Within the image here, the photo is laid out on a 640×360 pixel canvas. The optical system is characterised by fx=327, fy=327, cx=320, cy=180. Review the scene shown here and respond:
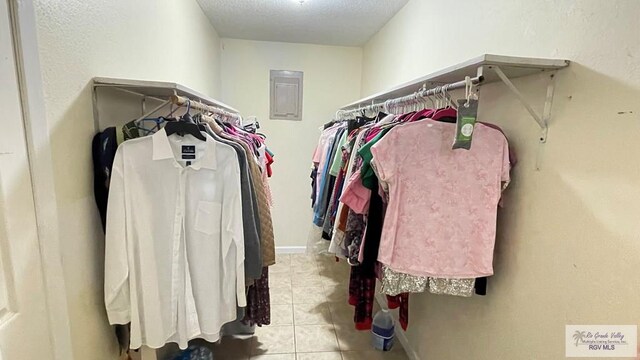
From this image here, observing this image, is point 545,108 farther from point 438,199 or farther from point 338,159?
point 338,159

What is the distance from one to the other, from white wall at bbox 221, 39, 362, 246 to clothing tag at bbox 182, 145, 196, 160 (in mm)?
2321

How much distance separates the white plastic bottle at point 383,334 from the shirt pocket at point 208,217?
1.42m

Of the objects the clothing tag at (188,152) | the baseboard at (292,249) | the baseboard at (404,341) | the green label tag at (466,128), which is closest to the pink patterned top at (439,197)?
the green label tag at (466,128)

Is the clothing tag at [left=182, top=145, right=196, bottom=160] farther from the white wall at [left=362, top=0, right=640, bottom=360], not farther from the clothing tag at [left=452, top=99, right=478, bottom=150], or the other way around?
the white wall at [left=362, top=0, right=640, bottom=360]

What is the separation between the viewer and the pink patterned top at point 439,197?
47.8 inches

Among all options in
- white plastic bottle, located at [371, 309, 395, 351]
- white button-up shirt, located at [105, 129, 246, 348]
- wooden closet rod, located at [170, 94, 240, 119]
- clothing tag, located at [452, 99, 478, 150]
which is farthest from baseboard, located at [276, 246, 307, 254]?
clothing tag, located at [452, 99, 478, 150]

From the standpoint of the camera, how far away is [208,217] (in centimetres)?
136

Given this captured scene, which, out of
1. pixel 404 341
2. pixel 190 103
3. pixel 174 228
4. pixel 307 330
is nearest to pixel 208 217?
pixel 174 228

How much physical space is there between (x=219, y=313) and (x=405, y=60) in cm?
206

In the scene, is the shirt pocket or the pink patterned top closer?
the pink patterned top

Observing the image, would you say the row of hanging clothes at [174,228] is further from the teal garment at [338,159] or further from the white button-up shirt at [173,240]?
the teal garment at [338,159]

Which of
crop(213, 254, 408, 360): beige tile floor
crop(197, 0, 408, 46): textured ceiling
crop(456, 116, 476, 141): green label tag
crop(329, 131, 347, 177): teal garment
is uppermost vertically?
crop(197, 0, 408, 46): textured ceiling

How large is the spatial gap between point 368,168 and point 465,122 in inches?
15.5

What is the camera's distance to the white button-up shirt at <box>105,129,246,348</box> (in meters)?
1.25
